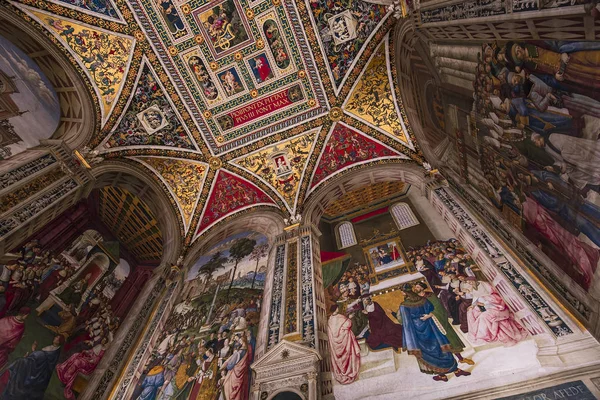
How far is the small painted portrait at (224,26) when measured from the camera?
345 inches

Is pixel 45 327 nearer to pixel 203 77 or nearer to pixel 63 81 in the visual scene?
pixel 63 81

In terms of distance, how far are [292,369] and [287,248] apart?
382 centimetres

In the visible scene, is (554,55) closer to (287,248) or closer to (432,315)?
(432,315)

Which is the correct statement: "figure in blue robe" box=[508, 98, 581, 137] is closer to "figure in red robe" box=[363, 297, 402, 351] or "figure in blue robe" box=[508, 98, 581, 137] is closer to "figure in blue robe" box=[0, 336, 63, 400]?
"figure in red robe" box=[363, 297, 402, 351]

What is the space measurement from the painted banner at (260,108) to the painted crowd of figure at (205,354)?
18.2 ft

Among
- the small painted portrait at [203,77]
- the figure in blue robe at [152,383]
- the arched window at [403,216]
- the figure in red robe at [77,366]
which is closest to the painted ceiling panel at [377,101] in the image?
the arched window at [403,216]

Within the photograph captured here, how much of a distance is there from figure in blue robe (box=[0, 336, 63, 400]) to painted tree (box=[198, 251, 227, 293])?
12.7ft

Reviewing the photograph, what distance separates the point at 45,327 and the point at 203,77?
7733 millimetres

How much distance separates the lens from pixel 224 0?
28.3 feet

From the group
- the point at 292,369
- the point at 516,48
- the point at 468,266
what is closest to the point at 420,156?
the point at 468,266

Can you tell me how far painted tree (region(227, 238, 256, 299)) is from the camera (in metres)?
10.2

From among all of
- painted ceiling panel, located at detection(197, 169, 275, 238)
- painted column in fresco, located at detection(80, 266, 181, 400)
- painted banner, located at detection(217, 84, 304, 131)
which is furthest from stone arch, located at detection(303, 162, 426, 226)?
painted column in fresco, located at detection(80, 266, 181, 400)

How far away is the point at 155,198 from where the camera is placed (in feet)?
35.5

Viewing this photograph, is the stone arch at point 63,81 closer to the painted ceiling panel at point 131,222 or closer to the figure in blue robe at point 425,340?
the painted ceiling panel at point 131,222
